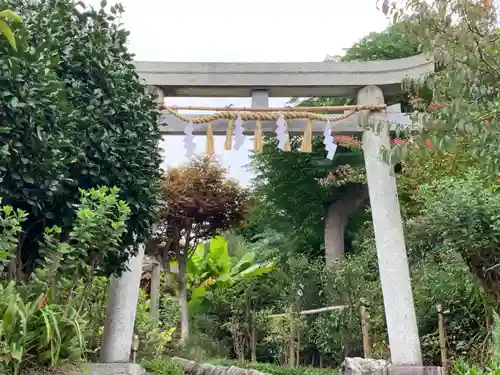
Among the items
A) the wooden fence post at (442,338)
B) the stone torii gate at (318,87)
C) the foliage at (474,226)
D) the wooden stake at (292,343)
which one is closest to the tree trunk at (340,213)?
the wooden stake at (292,343)

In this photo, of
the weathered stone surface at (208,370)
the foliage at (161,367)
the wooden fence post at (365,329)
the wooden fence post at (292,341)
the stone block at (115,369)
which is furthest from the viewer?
the wooden fence post at (292,341)

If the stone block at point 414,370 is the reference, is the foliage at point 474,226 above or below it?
above

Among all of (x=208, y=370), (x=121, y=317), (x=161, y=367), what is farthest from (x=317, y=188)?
(x=121, y=317)

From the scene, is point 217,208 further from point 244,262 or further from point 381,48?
point 381,48

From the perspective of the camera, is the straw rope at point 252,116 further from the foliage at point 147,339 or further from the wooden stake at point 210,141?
the foliage at point 147,339

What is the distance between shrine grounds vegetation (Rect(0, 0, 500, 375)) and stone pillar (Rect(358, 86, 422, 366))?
0.36 metres

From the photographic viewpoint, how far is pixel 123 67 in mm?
4391

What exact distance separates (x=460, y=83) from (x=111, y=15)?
2972mm

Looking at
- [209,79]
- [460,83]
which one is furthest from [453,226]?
[209,79]

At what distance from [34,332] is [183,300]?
270 inches

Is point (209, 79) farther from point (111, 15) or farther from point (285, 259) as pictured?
point (285, 259)

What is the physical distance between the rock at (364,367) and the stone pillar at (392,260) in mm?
158

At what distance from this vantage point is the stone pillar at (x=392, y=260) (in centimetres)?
548

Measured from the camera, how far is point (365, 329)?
6832 millimetres
